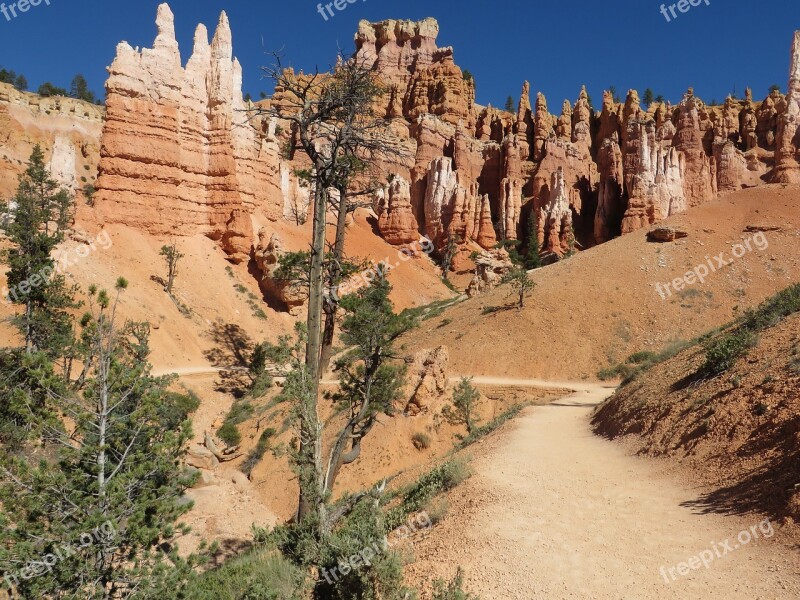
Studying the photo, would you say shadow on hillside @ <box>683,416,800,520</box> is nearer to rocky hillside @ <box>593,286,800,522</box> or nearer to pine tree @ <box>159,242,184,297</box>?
rocky hillside @ <box>593,286,800,522</box>

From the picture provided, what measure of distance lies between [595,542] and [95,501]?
6390 mm

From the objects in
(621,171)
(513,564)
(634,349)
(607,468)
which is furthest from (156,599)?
(621,171)

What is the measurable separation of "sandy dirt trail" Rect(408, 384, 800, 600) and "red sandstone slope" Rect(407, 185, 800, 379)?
64.0 feet

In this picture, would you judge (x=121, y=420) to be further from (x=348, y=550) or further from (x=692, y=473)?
(x=692, y=473)

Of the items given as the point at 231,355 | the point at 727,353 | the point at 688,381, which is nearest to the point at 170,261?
the point at 231,355

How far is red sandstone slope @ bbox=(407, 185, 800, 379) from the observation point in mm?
29094

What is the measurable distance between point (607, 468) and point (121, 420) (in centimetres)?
901

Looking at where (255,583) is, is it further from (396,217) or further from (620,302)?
(396,217)

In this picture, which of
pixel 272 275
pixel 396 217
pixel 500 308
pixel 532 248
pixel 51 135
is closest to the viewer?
pixel 500 308

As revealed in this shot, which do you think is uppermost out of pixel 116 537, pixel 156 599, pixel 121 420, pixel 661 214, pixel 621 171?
pixel 621 171

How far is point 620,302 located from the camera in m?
33.0

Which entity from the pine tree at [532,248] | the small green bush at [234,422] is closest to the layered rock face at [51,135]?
the small green bush at [234,422]

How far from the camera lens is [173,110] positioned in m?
36.2

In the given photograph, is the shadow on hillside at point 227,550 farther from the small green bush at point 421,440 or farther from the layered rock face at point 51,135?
the layered rock face at point 51,135
